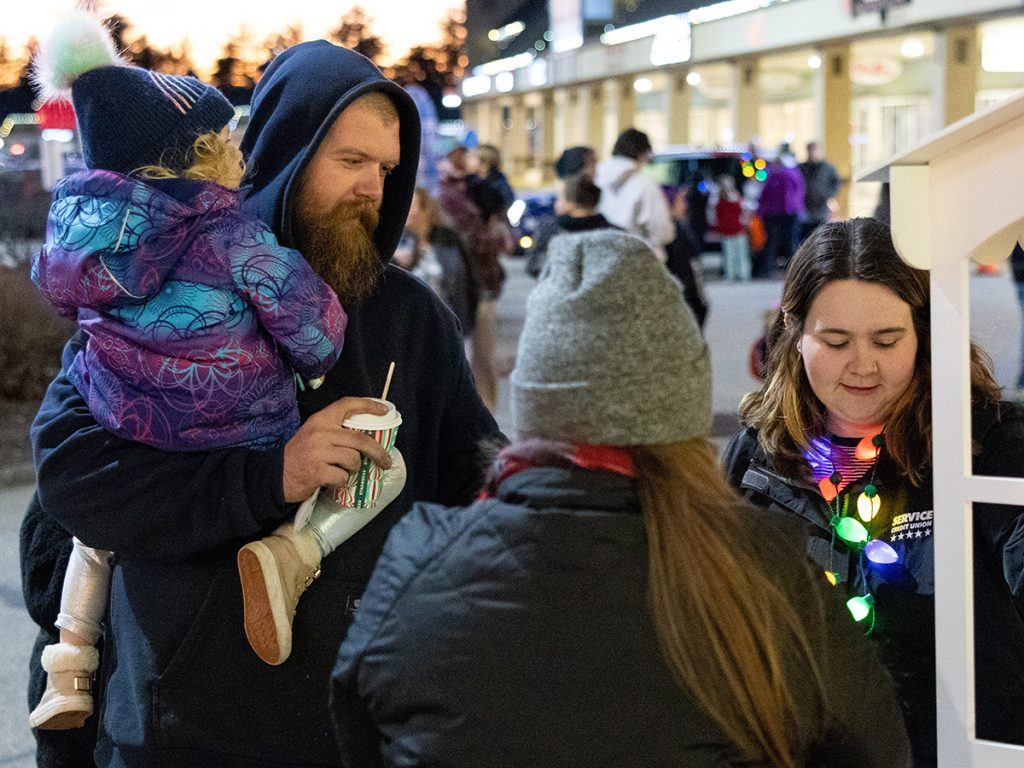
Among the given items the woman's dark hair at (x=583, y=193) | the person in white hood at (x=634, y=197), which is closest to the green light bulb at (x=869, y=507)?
the woman's dark hair at (x=583, y=193)

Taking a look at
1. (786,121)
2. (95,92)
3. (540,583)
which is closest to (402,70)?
(95,92)

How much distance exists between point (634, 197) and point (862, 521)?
275 inches

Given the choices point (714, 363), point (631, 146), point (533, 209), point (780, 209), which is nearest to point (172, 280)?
point (631, 146)

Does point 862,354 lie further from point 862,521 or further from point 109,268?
point 109,268

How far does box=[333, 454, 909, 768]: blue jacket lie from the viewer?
→ 5.18ft

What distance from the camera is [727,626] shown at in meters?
1.58

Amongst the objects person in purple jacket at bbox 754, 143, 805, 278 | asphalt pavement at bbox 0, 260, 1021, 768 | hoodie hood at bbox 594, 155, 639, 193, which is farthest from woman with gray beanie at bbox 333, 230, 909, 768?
person in purple jacket at bbox 754, 143, 805, 278

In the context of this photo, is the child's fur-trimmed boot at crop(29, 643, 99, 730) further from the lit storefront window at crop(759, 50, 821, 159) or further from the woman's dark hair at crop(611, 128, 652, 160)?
the lit storefront window at crop(759, 50, 821, 159)

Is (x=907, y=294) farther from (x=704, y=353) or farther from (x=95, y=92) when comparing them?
(x=95, y=92)

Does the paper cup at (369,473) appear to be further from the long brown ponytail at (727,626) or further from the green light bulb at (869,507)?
the green light bulb at (869,507)

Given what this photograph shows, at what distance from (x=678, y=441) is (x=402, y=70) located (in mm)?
13047

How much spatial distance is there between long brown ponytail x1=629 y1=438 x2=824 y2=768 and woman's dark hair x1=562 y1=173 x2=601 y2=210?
669cm

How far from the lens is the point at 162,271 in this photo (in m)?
2.19

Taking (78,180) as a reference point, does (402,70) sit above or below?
above
